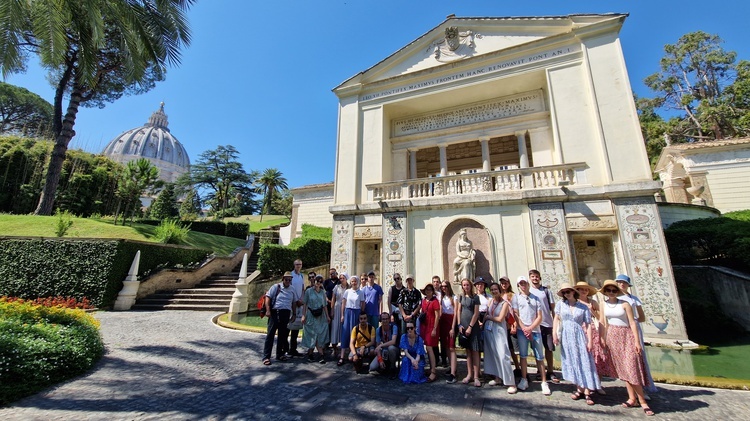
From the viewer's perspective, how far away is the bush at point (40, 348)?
376cm

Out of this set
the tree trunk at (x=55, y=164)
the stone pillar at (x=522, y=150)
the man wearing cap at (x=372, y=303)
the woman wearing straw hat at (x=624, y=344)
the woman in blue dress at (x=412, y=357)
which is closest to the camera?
the woman wearing straw hat at (x=624, y=344)

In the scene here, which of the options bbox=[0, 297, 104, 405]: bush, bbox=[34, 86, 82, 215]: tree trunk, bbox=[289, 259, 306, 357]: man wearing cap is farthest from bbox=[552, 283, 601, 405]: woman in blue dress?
bbox=[34, 86, 82, 215]: tree trunk

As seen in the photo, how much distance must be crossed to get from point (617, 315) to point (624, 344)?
0.34 m

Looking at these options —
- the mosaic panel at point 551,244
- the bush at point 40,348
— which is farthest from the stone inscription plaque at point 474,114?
the bush at point 40,348

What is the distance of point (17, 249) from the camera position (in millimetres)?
11086

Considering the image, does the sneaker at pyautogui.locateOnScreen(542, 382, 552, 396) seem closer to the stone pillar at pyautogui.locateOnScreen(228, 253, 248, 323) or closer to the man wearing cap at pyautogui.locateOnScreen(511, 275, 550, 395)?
the man wearing cap at pyautogui.locateOnScreen(511, 275, 550, 395)

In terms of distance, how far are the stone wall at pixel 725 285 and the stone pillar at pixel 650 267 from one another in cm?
193

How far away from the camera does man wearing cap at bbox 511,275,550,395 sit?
4.29 meters

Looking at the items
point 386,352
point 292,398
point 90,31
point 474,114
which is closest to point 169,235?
point 90,31

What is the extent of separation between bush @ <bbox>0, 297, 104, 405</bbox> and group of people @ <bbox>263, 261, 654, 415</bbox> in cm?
284

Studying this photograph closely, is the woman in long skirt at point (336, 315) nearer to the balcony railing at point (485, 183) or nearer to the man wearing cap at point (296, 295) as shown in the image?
the man wearing cap at point (296, 295)

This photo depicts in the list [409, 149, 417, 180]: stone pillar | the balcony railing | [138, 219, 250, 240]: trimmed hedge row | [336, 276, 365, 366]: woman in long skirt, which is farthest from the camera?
[138, 219, 250, 240]: trimmed hedge row

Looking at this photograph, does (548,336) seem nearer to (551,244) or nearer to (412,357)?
(412,357)

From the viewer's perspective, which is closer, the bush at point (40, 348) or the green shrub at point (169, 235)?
the bush at point (40, 348)
